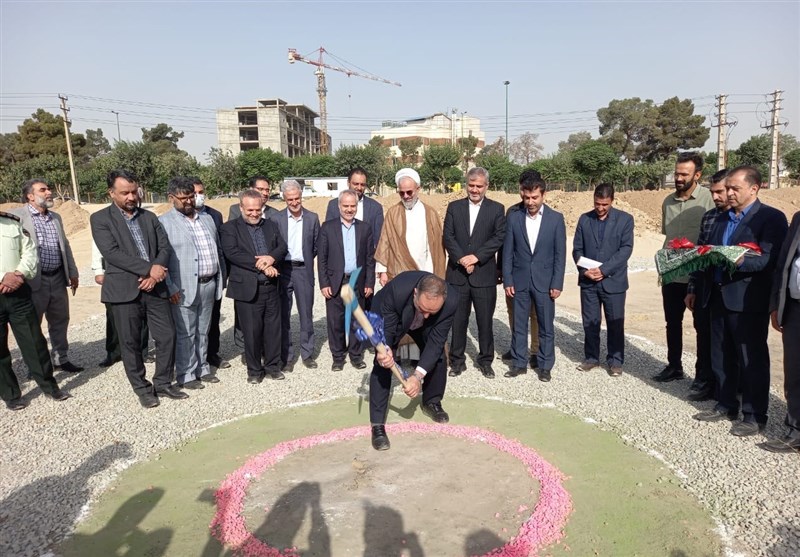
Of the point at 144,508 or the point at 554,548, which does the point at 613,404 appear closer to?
the point at 554,548

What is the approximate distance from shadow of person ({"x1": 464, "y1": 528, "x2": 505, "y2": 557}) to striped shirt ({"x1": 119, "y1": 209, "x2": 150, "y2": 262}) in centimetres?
422

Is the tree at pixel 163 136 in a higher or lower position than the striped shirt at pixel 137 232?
higher

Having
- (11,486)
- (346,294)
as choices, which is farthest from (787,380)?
(11,486)

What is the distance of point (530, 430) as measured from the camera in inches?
194

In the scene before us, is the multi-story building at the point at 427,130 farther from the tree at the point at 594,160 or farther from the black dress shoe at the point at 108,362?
the black dress shoe at the point at 108,362

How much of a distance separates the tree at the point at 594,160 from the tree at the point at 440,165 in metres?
10.5

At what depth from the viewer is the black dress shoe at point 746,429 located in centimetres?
458

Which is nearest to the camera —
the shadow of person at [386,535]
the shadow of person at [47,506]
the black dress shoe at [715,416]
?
the shadow of person at [386,535]

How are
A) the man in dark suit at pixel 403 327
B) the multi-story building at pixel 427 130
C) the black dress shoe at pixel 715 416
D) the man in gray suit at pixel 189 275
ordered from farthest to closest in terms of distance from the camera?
the multi-story building at pixel 427 130
the man in gray suit at pixel 189 275
the black dress shoe at pixel 715 416
the man in dark suit at pixel 403 327

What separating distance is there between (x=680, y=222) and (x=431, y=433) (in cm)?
374

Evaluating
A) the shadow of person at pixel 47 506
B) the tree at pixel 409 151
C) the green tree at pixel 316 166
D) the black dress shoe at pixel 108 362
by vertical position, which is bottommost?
the shadow of person at pixel 47 506

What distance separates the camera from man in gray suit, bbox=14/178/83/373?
20.5 ft

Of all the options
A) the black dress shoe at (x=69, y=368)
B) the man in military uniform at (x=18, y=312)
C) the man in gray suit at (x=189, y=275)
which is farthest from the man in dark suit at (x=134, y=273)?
the black dress shoe at (x=69, y=368)

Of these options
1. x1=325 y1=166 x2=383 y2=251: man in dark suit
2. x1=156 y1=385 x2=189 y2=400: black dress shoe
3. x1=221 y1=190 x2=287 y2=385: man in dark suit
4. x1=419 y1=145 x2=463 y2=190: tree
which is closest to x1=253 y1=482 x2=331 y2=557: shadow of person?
x1=156 y1=385 x2=189 y2=400: black dress shoe
